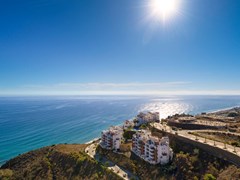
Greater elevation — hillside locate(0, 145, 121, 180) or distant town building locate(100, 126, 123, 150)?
distant town building locate(100, 126, 123, 150)

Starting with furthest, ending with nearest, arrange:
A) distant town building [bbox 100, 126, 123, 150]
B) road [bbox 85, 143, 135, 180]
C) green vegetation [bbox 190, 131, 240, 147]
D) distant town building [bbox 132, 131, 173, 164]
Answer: distant town building [bbox 100, 126, 123, 150]
green vegetation [bbox 190, 131, 240, 147]
distant town building [bbox 132, 131, 173, 164]
road [bbox 85, 143, 135, 180]

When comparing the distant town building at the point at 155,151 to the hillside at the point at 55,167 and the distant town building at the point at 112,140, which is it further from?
the distant town building at the point at 112,140

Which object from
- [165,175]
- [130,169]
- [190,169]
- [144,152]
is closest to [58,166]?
[130,169]

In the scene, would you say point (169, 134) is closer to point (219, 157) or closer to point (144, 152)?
point (144, 152)

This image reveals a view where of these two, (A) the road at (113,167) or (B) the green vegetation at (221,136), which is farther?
(B) the green vegetation at (221,136)

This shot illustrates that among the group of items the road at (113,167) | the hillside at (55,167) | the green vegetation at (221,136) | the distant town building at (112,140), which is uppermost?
the green vegetation at (221,136)

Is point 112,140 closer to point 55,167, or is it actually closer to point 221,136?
point 55,167

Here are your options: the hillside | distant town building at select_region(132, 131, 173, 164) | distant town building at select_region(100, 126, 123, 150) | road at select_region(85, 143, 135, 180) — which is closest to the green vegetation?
distant town building at select_region(132, 131, 173, 164)

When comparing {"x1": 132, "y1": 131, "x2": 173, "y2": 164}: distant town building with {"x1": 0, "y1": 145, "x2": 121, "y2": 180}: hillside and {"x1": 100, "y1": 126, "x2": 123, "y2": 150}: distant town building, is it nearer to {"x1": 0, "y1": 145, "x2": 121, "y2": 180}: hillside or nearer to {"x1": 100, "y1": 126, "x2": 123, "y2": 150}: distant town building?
{"x1": 0, "y1": 145, "x2": 121, "y2": 180}: hillside

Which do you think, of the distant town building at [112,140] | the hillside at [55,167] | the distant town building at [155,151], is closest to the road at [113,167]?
the hillside at [55,167]
